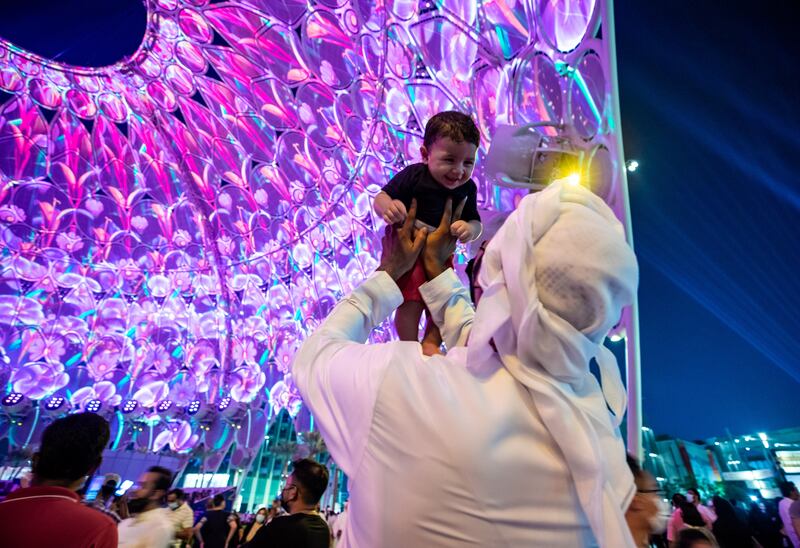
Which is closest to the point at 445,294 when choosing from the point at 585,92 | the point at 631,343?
the point at 585,92

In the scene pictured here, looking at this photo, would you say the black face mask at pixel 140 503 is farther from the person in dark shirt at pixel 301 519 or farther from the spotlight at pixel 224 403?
the spotlight at pixel 224 403

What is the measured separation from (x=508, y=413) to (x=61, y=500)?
5.47 feet

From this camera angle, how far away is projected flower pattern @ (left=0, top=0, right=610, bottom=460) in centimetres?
626

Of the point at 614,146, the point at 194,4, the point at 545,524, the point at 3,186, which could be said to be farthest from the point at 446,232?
the point at 3,186

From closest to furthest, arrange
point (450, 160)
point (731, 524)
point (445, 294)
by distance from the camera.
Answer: point (445, 294), point (450, 160), point (731, 524)

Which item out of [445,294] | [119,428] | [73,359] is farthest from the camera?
[119,428]

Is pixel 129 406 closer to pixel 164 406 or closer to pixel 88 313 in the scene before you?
pixel 164 406

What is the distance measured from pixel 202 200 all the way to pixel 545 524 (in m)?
17.1

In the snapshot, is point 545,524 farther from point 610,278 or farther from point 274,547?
point 274,547

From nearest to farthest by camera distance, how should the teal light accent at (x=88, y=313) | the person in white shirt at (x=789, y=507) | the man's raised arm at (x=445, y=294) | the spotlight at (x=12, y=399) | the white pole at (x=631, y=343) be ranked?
the man's raised arm at (x=445, y=294)
the person in white shirt at (x=789, y=507)
the white pole at (x=631, y=343)
the spotlight at (x=12, y=399)
the teal light accent at (x=88, y=313)

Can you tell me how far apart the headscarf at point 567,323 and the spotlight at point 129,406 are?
24148mm

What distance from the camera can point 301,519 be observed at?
2.12 m

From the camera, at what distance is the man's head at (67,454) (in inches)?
61.9

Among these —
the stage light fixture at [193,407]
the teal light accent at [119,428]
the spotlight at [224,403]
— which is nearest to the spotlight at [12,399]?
the teal light accent at [119,428]
